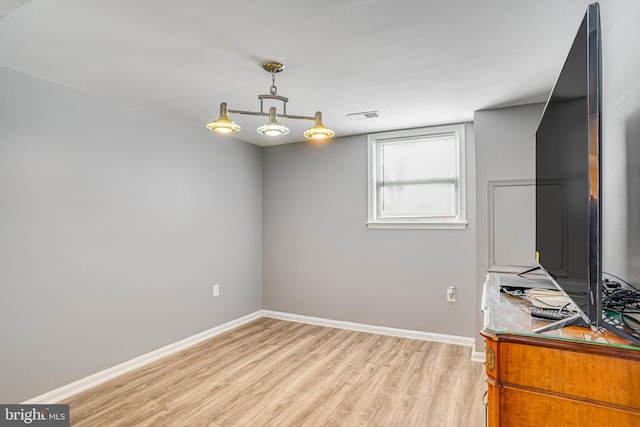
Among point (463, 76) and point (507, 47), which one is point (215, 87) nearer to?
point (463, 76)

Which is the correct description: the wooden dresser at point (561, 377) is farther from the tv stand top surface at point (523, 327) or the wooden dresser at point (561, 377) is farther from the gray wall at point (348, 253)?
the gray wall at point (348, 253)

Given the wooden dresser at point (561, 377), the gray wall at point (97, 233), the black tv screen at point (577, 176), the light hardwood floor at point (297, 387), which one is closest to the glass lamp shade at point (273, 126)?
the black tv screen at point (577, 176)

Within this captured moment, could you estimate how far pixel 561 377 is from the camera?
100cm

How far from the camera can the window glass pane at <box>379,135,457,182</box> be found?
12.4 ft

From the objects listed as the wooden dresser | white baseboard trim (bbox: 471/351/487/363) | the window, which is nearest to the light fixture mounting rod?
the wooden dresser

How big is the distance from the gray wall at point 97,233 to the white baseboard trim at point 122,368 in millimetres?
48

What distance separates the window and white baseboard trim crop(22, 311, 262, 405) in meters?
2.18

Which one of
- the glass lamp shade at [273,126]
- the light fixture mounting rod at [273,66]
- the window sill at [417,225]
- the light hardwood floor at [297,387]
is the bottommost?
the light hardwood floor at [297,387]

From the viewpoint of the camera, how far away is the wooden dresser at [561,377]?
913 mm

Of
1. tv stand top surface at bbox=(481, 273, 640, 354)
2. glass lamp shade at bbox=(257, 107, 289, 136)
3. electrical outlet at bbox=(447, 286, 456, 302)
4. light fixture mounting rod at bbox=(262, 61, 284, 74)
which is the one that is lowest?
electrical outlet at bbox=(447, 286, 456, 302)

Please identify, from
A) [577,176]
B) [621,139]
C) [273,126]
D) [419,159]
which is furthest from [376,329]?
[577,176]

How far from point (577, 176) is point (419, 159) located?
2.84 m

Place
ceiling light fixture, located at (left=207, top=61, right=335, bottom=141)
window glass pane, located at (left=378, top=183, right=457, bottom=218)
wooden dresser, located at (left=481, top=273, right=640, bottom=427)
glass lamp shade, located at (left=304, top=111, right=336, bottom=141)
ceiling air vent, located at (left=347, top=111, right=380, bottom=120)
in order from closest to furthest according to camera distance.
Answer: wooden dresser, located at (left=481, top=273, right=640, bottom=427) < ceiling light fixture, located at (left=207, top=61, right=335, bottom=141) < glass lamp shade, located at (left=304, top=111, right=336, bottom=141) < ceiling air vent, located at (left=347, top=111, right=380, bottom=120) < window glass pane, located at (left=378, top=183, right=457, bottom=218)

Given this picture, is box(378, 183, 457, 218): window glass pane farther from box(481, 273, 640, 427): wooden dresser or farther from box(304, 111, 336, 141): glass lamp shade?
box(481, 273, 640, 427): wooden dresser
